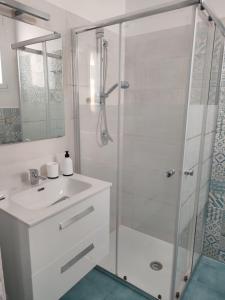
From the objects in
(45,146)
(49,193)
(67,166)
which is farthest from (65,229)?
(45,146)

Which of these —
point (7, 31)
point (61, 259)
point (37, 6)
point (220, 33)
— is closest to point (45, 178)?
point (61, 259)

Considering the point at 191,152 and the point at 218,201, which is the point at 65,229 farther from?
the point at 218,201

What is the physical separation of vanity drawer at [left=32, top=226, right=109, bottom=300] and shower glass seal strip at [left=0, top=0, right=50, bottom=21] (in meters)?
1.43

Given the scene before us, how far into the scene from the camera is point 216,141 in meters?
1.92

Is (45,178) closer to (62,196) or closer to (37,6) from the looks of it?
(62,196)

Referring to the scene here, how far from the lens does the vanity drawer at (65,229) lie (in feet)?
3.65

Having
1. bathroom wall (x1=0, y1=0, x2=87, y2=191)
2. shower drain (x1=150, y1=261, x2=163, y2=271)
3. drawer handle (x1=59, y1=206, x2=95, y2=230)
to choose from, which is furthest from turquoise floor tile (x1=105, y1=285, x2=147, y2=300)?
bathroom wall (x1=0, y1=0, x2=87, y2=191)

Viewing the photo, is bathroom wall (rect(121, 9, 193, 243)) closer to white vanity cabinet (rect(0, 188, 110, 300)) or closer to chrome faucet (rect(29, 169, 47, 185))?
white vanity cabinet (rect(0, 188, 110, 300))

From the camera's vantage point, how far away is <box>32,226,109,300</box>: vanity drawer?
3.87 ft

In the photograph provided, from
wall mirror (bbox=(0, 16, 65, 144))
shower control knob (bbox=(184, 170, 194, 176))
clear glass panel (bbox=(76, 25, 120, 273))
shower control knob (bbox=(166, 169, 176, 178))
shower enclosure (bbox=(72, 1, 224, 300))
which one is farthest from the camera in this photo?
shower control knob (bbox=(166, 169, 176, 178))

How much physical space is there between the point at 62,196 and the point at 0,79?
865 mm

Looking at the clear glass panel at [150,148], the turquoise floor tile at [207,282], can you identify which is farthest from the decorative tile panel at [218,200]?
the clear glass panel at [150,148]

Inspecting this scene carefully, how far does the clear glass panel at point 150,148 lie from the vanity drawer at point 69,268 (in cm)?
52

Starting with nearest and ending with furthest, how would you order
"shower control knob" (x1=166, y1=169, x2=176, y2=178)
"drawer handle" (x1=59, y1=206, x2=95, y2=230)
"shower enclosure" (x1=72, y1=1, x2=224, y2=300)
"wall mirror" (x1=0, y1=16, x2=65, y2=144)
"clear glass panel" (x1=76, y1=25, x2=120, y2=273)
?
"drawer handle" (x1=59, y1=206, x2=95, y2=230)
"wall mirror" (x1=0, y1=16, x2=65, y2=144)
"shower enclosure" (x1=72, y1=1, x2=224, y2=300)
"clear glass panel" (x1=76, y1=25, x2=120, y2=273)
"shower control knob" (x1=166, y1=169, x2=176, y2=178)
